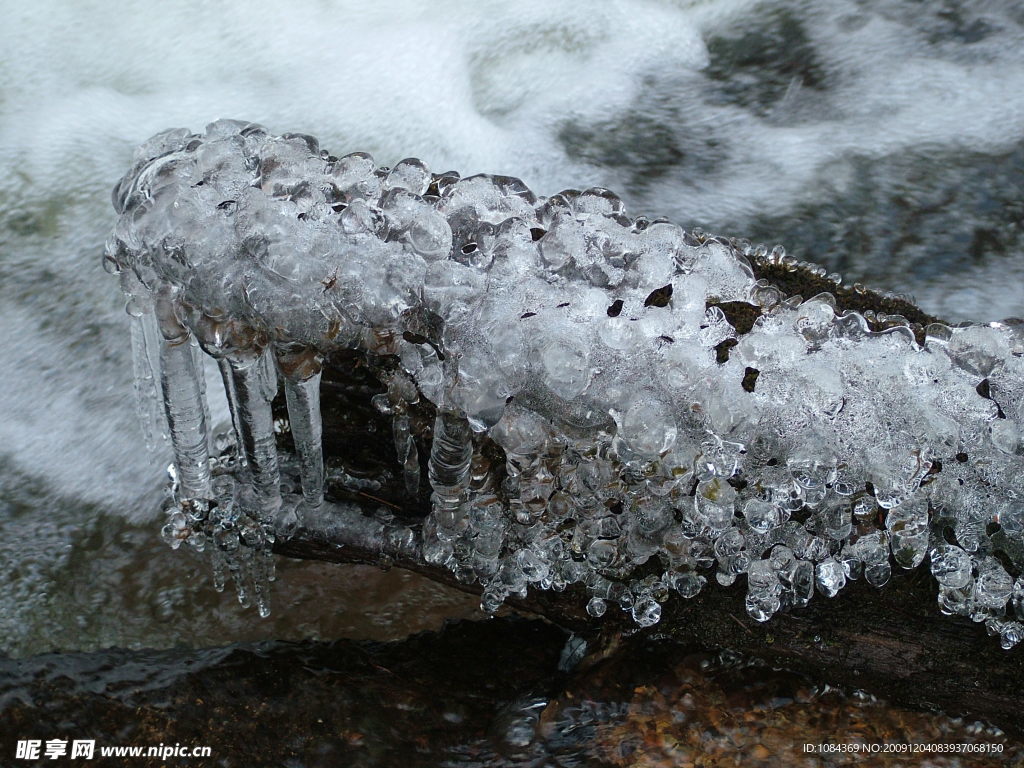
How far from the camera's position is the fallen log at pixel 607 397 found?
174cm

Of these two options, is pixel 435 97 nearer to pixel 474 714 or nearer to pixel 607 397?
pixel 474 714

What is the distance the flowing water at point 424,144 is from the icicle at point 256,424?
550 mm

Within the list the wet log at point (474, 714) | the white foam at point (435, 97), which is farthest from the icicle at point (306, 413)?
the white foam at point (435, 97)

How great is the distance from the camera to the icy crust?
174 cm

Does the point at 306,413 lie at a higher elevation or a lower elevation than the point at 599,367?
lower

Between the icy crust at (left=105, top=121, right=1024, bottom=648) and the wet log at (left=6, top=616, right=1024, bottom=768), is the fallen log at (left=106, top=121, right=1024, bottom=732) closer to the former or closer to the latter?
the icy crust at (left=105, top=121, right=1024, bottom=648)

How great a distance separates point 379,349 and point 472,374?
0.26 metres

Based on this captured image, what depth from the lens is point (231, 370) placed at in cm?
202

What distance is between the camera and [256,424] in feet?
6.99

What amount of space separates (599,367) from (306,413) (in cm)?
71

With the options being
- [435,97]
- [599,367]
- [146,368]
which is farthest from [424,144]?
[599,367]

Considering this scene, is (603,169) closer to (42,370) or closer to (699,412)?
(42,370)

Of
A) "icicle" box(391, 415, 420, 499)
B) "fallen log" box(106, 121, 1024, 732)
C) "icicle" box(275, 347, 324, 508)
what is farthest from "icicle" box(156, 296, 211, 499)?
"icicle" box(391, 415, 420, 499)

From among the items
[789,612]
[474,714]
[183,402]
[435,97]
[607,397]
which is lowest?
[474,714]
